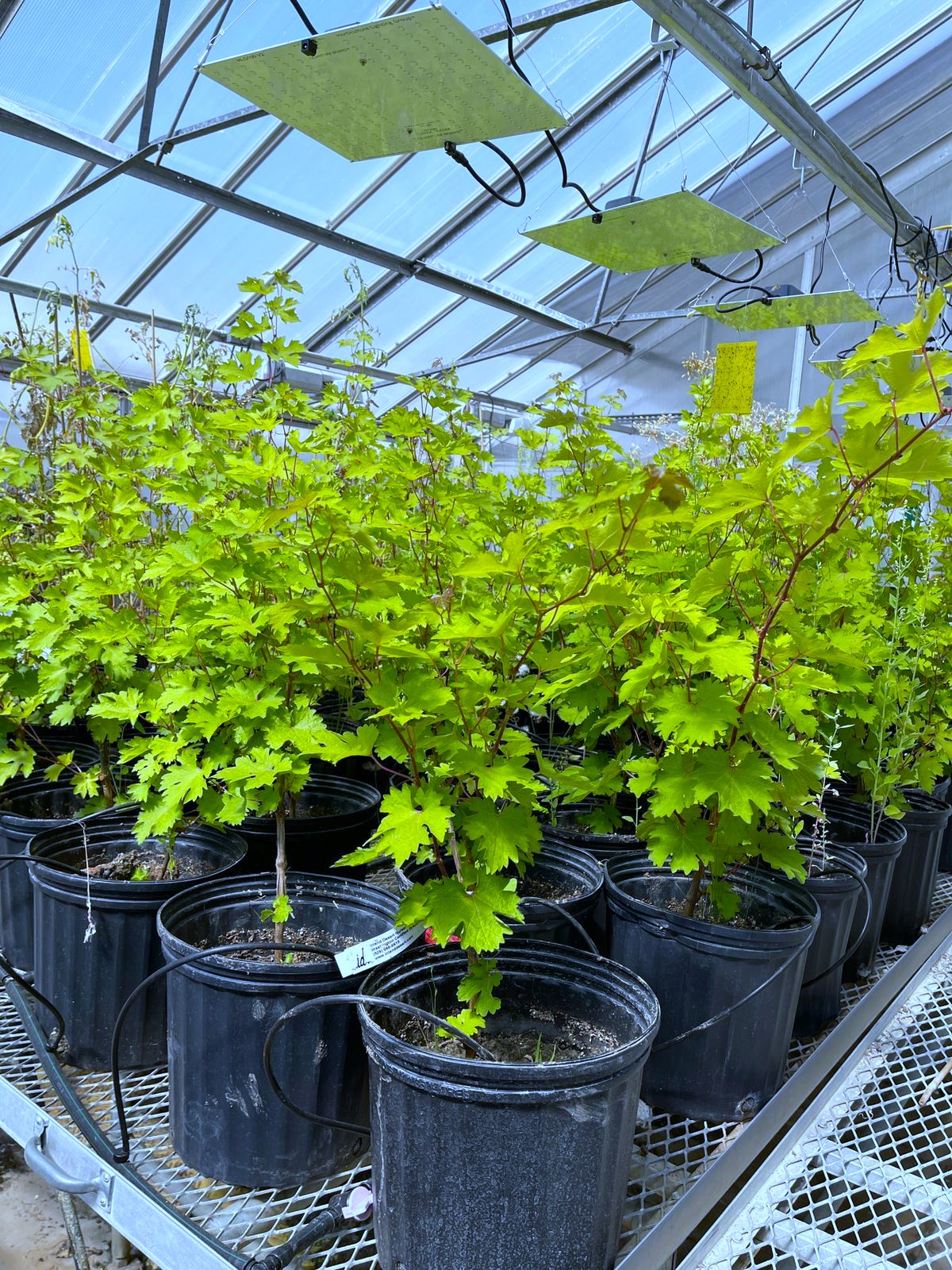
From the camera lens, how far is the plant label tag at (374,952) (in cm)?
110

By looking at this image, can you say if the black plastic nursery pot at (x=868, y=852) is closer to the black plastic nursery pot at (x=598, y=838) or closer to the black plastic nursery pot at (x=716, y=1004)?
the black plastic nursery pot at (x=598, y=838)

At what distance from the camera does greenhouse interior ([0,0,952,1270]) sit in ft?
3.30

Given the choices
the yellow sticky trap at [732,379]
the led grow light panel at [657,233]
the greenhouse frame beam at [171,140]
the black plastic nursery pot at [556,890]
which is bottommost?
the black plastic nursery pot at [556,890]

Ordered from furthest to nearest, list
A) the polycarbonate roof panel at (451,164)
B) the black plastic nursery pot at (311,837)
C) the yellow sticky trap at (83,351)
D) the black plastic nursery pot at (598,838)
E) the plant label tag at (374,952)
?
1. the polycarbonate roof panel at (451,164)
2. the yellow sticky trap at (83,351)
3. the black plastic nursery pot at (311,837)
4. the black plastic nursery pot at (598,838)
5. the plant label tag at (374,952)

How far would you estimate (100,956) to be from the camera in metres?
1.50

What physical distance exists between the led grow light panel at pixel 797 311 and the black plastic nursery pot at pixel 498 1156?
2.73 meters

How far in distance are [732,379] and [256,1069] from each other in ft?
7.29

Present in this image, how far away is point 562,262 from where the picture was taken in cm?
723

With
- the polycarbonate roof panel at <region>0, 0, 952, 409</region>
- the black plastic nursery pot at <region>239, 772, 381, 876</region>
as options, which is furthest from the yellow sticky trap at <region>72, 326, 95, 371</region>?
the polycarbonate roof panel at <region>0, 0, 952, 409</region>

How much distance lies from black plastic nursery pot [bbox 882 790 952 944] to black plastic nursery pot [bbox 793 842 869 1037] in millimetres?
500

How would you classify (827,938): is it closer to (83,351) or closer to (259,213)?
(83,351)

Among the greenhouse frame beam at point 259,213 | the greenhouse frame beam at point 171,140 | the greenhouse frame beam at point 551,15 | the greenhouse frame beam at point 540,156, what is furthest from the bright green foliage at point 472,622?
the greenhouse frame beam at point 540,156

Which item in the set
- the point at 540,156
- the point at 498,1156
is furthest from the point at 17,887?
the point at 540,156

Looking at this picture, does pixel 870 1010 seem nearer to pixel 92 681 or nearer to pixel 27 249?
pixel 92 681
